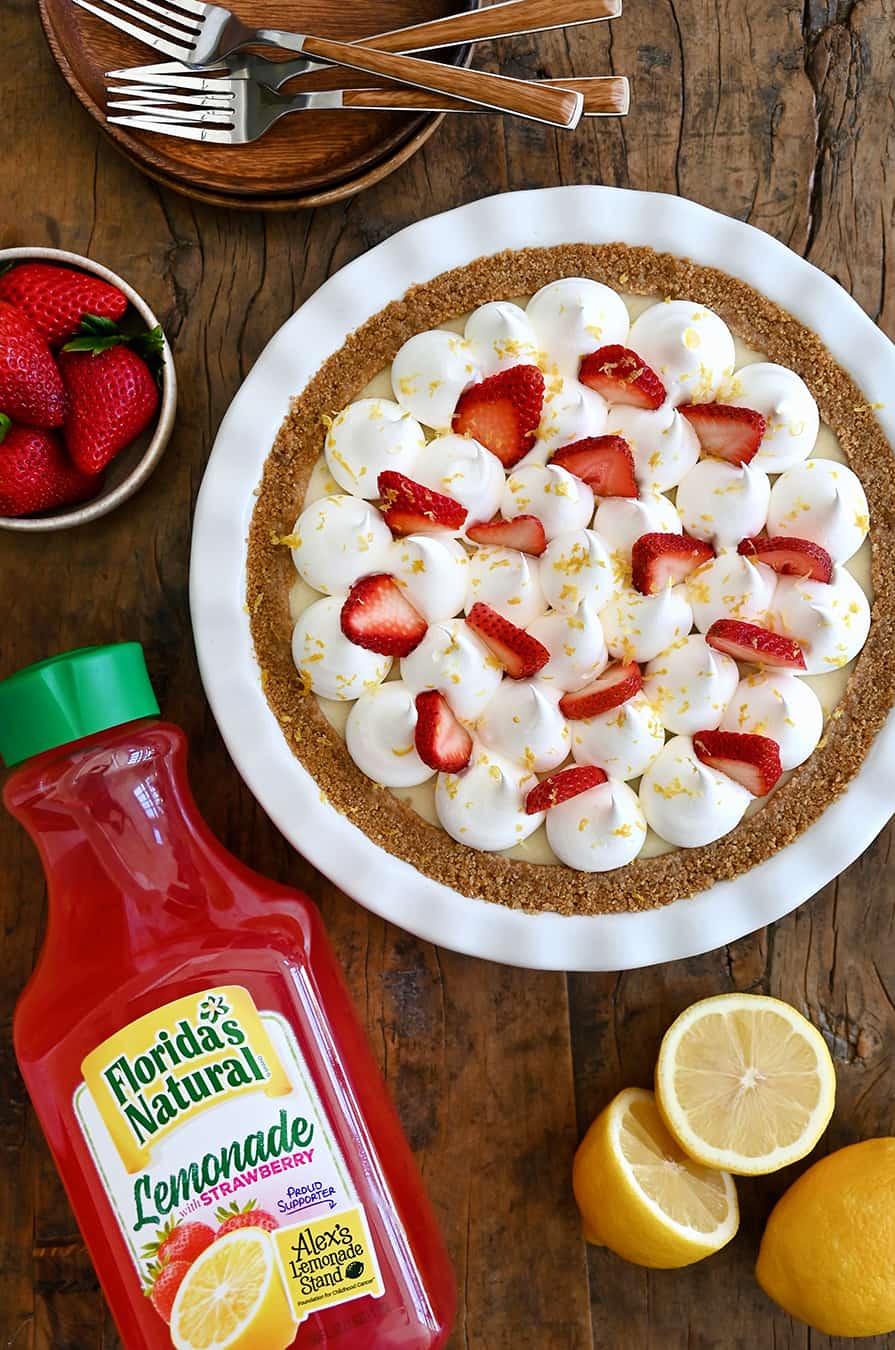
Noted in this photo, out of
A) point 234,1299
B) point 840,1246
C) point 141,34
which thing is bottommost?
point 840,1246

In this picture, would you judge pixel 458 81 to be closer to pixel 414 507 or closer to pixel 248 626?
pixel 414 507

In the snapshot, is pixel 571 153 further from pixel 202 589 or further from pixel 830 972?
pixel 830 972

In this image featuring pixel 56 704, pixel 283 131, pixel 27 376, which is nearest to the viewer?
pixel 56 704

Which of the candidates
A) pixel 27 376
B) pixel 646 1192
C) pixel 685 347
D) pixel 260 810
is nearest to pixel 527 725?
pixel 260 810

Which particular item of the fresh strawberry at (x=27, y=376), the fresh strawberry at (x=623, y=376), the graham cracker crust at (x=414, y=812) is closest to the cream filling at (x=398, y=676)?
the graham cracker crust at (x=414, y=812)

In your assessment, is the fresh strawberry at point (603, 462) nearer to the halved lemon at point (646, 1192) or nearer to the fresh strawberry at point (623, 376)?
the fresh strawberry at point (623, 376)

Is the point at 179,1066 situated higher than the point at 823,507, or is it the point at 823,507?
the point at 823,507

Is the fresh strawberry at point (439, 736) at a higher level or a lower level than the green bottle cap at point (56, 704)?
lower
